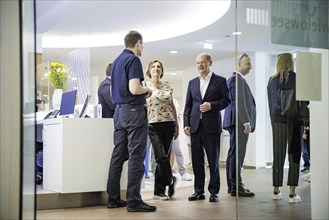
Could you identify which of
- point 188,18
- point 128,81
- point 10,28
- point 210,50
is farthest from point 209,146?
point 210,50

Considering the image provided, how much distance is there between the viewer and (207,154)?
484 centimetres

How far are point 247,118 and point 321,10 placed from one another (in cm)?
79

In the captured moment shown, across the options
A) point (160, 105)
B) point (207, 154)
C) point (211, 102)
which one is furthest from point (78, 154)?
point (211, 102)

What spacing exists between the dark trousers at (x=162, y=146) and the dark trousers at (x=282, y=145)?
6.03ft

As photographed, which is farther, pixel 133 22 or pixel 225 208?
pixel 133 22

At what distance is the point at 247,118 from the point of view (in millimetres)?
3182

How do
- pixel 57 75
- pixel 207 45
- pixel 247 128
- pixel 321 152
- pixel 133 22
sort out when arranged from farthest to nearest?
pixel 207 45 < pixel 133 22 < pixel 57 75 < pixel 247 128 < pixel 321 152

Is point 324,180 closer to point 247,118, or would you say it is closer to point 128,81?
point 247,118

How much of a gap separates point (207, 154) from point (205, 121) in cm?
32

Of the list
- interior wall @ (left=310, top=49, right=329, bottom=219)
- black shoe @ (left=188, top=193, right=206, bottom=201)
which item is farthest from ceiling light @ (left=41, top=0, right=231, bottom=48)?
interior wall @ (left=310, top=49, right=329, bottom=219)

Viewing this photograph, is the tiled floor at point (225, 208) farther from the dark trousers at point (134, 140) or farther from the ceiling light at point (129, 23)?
the ceiling light at point (129, 23)

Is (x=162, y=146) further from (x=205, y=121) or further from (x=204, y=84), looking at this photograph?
(x=204, y=84)

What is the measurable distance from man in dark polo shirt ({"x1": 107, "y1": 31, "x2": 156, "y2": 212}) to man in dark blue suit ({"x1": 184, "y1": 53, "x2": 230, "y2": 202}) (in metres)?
0.81

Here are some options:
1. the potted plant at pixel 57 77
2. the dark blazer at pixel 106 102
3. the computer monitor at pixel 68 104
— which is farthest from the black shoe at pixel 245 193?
the potted plant at pixel 57 77
